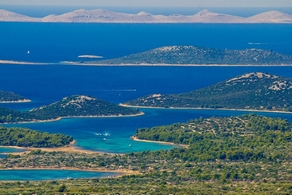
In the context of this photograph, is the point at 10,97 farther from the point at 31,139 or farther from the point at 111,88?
the point at 31,139

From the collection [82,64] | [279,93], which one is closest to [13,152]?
[279,93]

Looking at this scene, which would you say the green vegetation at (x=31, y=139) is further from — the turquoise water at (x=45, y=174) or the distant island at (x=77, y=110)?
the distant island at (x=77, y=110)

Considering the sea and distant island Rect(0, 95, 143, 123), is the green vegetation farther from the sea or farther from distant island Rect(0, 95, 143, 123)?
distant island Rect(0, 95, 143, 123)

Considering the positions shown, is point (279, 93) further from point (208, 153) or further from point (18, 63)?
point (18, 63)

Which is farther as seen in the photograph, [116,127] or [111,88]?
[111,88]

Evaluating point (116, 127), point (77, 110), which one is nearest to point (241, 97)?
point (77, 110)

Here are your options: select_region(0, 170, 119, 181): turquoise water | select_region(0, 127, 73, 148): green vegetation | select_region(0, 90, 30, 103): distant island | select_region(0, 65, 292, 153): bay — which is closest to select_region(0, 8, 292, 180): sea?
select_region(0, 65, 292, 153): bay
